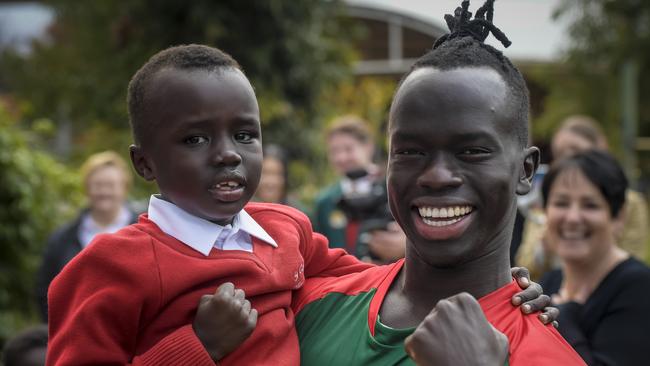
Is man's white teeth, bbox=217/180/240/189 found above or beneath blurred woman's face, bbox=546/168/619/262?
above

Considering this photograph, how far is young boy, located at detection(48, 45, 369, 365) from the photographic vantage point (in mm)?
2354

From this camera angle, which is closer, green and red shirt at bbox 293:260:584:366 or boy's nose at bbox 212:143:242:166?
green and red shirt at bbox 293:260:584:366

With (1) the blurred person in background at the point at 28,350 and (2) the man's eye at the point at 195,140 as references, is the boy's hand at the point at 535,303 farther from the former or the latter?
(1) the blurred person in background at the point at 28,350

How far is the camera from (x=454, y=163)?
2.18 meters

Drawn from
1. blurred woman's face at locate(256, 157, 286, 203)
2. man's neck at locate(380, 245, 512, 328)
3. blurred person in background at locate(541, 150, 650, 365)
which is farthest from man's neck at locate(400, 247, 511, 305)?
blurred woman's face at locate(256, 157, 286, 203)

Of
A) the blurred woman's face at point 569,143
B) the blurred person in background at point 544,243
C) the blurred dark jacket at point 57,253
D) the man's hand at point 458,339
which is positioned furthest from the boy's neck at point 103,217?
the man's hand at point 458,339

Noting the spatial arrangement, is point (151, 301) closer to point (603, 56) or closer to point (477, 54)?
point (477, 54)

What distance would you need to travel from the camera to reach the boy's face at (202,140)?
253cm

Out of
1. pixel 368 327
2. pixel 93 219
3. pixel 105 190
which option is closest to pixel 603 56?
pixel 105 190

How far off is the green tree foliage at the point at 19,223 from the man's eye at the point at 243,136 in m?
5.27

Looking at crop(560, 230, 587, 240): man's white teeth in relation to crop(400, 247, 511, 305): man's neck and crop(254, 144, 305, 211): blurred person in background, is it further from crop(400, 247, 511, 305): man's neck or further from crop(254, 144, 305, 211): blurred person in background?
crop(254, 144, 305, 211): blurred person in background

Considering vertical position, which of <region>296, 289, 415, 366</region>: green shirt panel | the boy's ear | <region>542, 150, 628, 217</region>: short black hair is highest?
the boy's ear

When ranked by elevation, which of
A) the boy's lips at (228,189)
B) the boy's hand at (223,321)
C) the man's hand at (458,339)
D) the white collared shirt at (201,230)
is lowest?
the boy's hand at (223,321)

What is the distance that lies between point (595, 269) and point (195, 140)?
8.03ft
